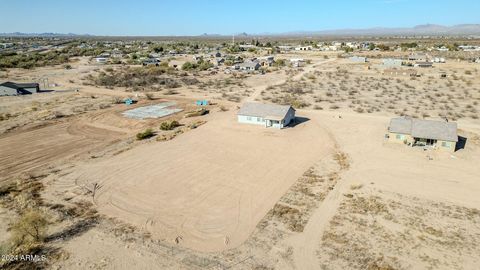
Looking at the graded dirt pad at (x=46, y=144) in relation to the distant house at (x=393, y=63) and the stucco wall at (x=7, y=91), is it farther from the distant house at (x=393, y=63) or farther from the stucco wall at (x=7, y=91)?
the distant house at (x=393, y=63)

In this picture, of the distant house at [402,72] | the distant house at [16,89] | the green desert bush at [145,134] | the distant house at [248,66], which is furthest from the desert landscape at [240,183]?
the distant house at [248,66]

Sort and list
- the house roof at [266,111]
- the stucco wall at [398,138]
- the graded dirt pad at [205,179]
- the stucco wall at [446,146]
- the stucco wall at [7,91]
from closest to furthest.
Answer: the graded dirt pad at [205,179] < the stucco wall at [446,146] < the stucco wall at [398,138] < the house roof at [266,111] < the stucco wall at [7,91]

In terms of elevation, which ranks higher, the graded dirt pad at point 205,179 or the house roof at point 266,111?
the house roof at point 266,111

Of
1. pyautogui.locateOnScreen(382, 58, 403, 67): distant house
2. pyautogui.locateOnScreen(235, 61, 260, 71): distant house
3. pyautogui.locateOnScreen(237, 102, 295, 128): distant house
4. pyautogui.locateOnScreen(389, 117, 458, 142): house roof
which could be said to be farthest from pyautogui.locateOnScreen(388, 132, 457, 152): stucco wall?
pyautogui.locateOnScreen(382, 58, 403, 67): distant house

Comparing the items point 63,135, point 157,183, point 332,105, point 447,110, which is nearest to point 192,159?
point 157,183

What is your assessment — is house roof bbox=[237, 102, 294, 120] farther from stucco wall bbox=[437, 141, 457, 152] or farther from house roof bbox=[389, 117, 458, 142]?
stucco wall bbox=[437, 141, 457, 152]

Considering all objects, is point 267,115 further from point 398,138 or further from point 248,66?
point 248,66
